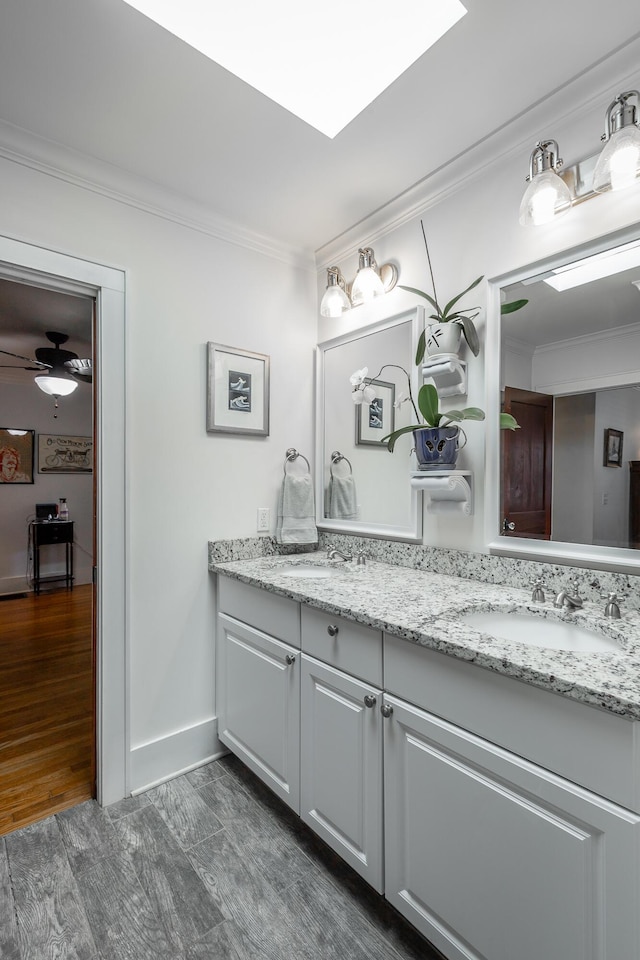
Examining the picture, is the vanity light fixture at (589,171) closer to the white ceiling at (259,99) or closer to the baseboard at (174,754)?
the white ceiling at (259,99)

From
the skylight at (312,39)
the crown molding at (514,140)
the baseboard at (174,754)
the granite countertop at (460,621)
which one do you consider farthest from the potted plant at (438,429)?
the baseboard at (174,754)

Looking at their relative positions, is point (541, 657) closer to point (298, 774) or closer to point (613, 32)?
point (298, 774)

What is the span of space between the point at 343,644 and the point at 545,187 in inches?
57.7

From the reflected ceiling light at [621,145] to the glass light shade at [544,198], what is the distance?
0.11 metres

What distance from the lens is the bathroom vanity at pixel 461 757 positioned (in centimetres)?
85

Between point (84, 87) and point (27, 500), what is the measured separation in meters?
4.79

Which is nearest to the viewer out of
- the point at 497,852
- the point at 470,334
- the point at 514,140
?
the point at 497,852

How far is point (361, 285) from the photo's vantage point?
6.73ft

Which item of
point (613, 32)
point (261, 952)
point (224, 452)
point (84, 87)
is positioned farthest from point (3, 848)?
point (613, 32)

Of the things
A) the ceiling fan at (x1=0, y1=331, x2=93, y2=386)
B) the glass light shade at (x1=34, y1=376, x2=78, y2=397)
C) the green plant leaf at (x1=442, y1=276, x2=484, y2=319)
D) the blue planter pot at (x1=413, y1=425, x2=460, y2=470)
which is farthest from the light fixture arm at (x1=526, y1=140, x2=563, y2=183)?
the glass light shade at (x1=34, y1=376, x2=78, y2=397)

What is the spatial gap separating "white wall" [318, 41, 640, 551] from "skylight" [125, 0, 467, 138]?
1.47 ft

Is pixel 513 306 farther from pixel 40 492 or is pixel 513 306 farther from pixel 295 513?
pixel 40 492

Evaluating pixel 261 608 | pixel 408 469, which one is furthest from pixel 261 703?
pixel 408 469

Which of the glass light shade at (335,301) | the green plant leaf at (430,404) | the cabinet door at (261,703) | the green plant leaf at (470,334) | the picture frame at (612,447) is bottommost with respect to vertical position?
the cabinet door at (261,703)
